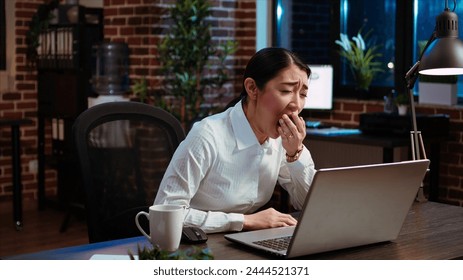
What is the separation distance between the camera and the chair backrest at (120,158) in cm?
228

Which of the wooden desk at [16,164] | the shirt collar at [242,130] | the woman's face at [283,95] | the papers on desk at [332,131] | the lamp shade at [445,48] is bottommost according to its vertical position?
the wooden desk at [16,164]

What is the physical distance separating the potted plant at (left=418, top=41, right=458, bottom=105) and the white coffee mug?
3063mm

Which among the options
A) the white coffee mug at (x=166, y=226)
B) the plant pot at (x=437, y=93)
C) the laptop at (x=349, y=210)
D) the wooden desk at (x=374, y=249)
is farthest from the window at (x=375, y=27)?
the white coffee mug at (x=166, y=226)

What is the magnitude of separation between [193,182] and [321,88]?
297cm

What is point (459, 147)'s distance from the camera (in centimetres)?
447

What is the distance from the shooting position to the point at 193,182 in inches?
84.7

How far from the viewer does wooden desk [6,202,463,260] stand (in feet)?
5.88

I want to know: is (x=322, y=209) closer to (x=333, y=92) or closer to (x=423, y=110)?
(x=423, y=110)

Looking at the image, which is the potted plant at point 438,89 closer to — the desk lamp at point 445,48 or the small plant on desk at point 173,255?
the desk lamp at point 445,48

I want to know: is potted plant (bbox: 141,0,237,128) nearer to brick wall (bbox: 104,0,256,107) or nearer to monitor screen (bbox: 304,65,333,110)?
brick wall (bbox: 104,0,256,107)

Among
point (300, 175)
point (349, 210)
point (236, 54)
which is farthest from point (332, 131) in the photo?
point (349, 210)

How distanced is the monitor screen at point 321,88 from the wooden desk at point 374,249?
2880 millimetres

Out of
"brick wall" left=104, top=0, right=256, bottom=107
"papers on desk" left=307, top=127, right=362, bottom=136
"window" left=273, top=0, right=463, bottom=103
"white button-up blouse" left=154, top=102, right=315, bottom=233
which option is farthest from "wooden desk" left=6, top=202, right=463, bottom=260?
"brick wall" left=104, top=0, right=256, bottom=107
